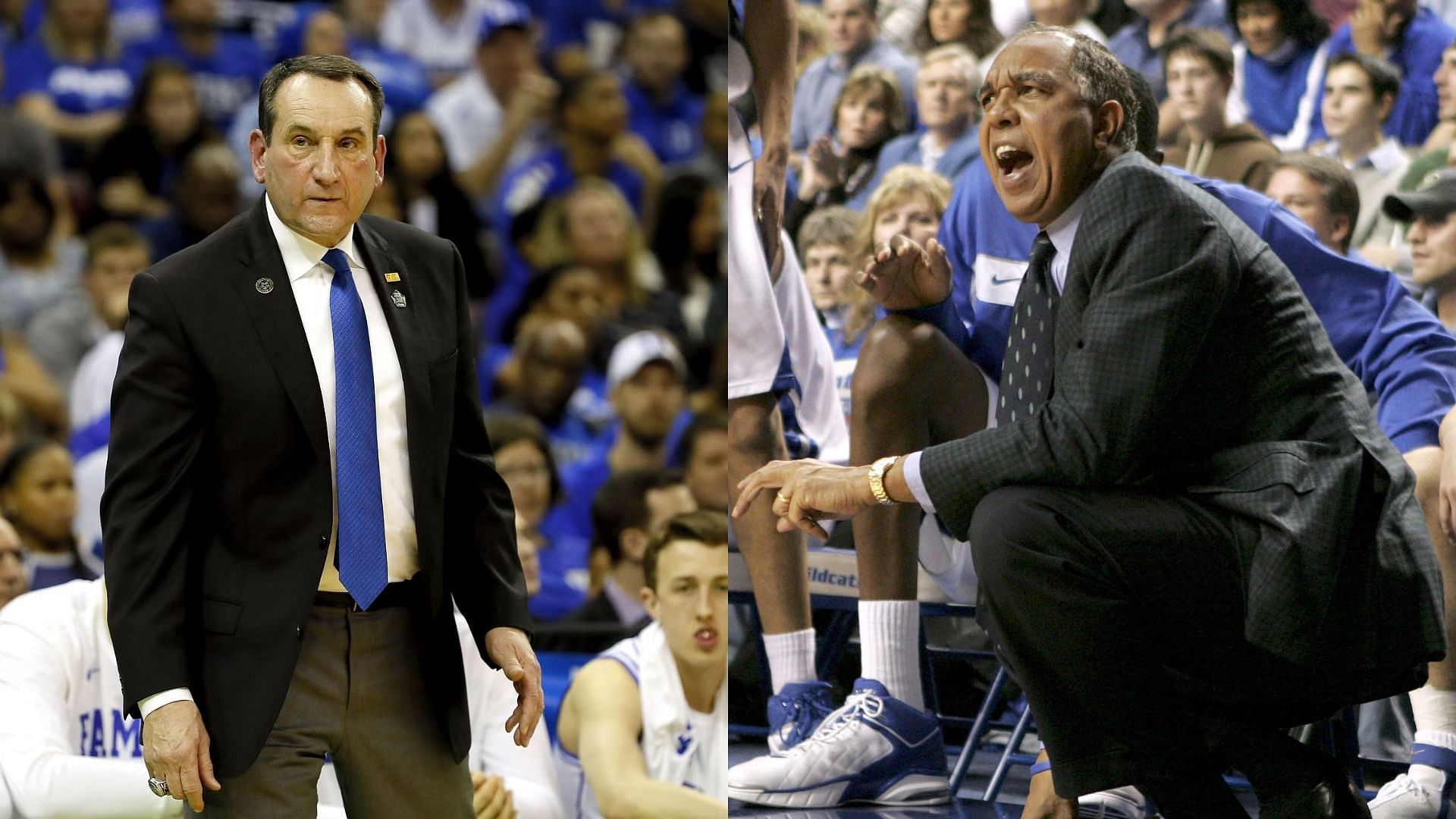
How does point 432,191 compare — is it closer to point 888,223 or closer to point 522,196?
point 522,196

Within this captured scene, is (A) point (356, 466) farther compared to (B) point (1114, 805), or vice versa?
(B) point (1114, 805)

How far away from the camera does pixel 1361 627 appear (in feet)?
9.15

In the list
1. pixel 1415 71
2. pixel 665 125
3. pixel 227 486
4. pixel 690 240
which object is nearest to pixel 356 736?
pixel 227 486

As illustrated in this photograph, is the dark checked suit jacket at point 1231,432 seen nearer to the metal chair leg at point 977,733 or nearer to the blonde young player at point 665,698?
the metal chair leg at point 977,733

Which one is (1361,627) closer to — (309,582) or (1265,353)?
(1265,353)

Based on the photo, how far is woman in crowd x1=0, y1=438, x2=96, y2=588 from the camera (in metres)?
4.61

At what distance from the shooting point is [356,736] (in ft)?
8.11

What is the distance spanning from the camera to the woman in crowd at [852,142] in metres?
3.48

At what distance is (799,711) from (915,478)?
73 cm

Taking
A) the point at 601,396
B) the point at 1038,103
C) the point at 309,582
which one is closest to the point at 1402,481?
the point at 1038,103

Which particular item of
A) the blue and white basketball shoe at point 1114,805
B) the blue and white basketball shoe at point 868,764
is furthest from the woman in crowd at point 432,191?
the blue and white basketball shoe at point 1114,805

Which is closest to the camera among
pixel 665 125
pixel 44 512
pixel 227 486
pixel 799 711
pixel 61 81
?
pixel 227 486

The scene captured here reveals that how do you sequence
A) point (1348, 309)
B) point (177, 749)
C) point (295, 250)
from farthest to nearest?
point (1348, 309) < point (295, 250) < point (177, 749)

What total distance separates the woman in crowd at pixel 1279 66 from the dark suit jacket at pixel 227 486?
181 centimetres
